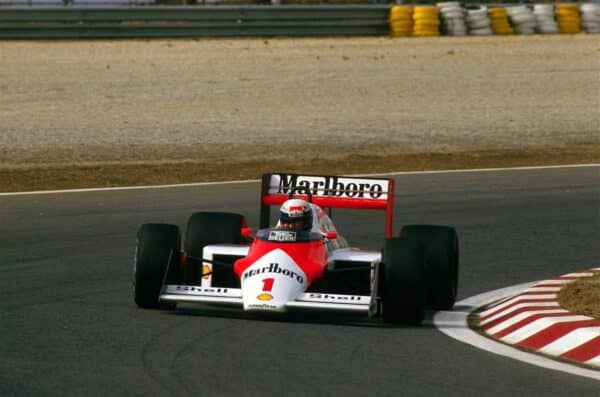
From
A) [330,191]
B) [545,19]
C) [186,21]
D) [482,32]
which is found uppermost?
[545,19]

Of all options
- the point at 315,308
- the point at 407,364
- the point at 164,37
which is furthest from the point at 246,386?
the point at 164,37

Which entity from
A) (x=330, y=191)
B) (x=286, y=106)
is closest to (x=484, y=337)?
(x=330, y=191)

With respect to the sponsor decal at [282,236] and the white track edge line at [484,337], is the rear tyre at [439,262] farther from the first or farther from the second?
the sponsor decal at [282,236]

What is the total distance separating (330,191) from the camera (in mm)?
12531

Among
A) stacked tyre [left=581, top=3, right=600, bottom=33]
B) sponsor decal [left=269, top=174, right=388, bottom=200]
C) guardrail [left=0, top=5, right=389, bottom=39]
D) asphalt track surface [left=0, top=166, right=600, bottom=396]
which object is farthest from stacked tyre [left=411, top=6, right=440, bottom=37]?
sponsor decal [left=269, top=174, right=388, bottom=200]

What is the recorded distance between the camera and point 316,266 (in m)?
11.0

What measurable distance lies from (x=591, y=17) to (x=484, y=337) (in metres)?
35.3

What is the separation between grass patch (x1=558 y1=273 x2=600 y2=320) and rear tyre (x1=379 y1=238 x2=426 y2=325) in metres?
1.13

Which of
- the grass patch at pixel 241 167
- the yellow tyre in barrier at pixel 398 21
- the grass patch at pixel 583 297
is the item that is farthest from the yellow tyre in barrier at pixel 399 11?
the grass patch at pixel 583 297

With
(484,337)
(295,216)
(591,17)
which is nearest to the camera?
(484,337)

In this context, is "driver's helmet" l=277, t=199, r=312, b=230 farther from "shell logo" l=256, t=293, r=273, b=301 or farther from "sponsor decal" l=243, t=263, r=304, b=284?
"shell logo" l=256, t=293, r=273, b=301

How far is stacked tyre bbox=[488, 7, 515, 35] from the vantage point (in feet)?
144

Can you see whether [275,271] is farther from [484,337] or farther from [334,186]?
[334,186]

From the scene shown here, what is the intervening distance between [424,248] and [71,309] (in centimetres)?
288
